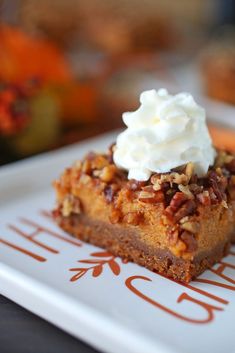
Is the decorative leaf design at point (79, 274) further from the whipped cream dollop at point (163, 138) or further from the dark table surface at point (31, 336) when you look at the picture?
the whipped cream dollop at point (163, 138)

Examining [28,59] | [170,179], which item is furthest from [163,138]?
[28,59]

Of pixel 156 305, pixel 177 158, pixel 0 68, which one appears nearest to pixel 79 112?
pixel 0 68

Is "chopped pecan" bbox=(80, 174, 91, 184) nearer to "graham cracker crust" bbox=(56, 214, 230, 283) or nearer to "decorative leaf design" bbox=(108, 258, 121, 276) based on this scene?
"graham cracker crust" bbox=(56, 214, 230, 283)

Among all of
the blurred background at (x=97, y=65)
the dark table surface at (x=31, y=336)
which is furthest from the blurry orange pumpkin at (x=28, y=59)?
the dark table surface at (x=31, y=336)

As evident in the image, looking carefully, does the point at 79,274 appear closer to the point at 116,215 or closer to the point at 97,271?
the point at 97,271

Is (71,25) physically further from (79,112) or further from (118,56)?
(79,112)

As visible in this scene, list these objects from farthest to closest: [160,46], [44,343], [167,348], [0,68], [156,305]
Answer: [160,46], [0,68], [156,305], [44,343], [167,348]
